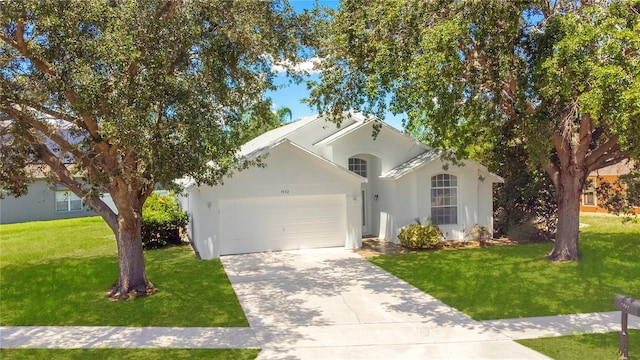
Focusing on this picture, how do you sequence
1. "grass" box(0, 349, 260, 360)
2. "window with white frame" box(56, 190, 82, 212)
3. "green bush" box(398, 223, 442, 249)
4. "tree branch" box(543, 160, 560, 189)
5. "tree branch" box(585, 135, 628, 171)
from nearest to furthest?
"grass" box(0, 349, 260, 360) → "tree branch" box(585, 135, 628, 171) → "tree branch" box(543, 160, 560, 189) → "green bush" box(398, 223, 442, 249) → "window with white frame" box(56, 190, 82, 212)

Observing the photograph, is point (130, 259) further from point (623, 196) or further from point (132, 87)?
point (623, 196)

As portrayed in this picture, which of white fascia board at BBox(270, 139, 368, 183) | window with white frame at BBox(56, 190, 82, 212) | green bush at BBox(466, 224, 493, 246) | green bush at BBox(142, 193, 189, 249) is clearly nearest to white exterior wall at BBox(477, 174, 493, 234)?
green bush at BBox(466, 224, 493, 246)

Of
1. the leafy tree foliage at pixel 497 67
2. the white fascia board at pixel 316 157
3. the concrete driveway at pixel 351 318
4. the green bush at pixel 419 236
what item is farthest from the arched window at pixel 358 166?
the leafy tree foliage at pixel 497 67

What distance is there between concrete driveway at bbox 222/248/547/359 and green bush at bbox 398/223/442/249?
129 inches

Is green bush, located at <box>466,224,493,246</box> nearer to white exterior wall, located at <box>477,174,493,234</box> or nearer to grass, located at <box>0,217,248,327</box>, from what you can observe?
white exterior wall, located at <box>477,174,493,234</box>

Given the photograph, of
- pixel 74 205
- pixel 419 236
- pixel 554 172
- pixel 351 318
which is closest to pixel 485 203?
pixel 419 236

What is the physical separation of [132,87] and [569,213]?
14424 millimetres

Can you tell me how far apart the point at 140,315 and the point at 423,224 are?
12.6 metres

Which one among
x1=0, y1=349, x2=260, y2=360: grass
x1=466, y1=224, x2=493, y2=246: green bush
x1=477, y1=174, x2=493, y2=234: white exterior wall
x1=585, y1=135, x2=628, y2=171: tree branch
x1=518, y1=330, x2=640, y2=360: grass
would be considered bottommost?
x1=0, y1=349, x2=260, y2=360: grass

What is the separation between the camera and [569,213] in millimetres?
15938

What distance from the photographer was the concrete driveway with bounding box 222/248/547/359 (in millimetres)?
8508

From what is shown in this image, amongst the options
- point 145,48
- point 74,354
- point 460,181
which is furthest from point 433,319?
point 460,181

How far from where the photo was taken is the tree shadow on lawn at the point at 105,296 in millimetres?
10727

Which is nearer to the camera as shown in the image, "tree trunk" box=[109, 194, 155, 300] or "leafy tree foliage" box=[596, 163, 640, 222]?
"tree trunk" box=[109, 194, 155, 300]
